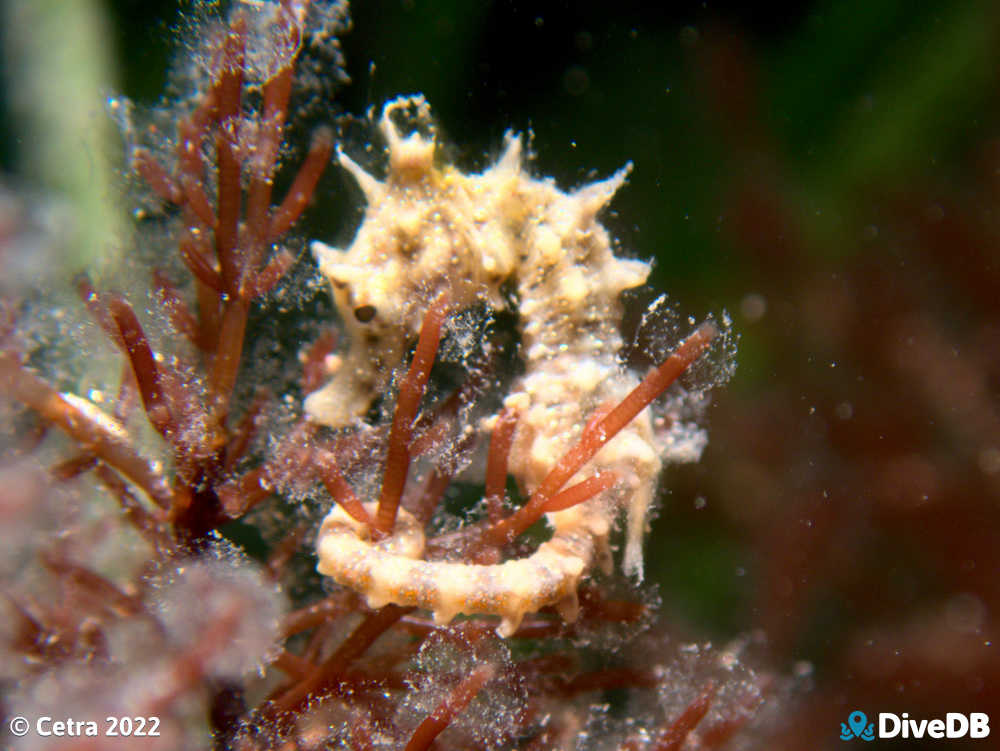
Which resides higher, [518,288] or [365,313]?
[518,288]

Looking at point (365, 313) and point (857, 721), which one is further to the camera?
point (857, 721)

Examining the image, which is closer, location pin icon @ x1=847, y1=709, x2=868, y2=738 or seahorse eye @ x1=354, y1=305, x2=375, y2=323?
seahorse eye @ x1=354, y1=305, x2=375, y2=323

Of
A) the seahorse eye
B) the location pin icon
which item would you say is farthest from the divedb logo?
the seahorse eye

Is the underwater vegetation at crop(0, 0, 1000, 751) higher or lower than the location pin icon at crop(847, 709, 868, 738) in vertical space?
higher

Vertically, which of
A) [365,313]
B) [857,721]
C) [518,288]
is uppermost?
[518,288]

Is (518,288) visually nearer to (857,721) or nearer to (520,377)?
(520,377)

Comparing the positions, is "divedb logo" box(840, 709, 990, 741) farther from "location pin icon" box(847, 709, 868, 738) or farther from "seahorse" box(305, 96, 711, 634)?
"seahorse" box(305, 96, 711, 634)

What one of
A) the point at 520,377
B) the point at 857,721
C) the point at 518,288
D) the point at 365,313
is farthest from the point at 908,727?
the point at 365,313
